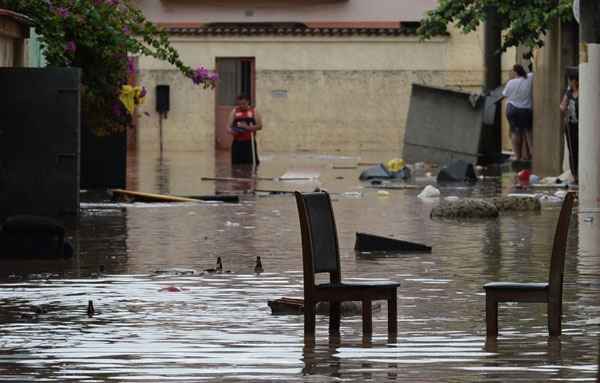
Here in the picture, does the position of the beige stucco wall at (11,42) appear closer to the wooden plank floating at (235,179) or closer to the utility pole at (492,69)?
the wooden plank floating at (235,179)

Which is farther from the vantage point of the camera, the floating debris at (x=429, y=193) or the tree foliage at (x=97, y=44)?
the floating debris at (x=429, y=193)

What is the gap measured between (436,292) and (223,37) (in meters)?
44.8

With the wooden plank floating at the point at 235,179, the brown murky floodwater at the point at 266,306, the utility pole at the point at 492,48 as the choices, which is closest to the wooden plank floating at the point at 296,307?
the brown murky floodwater at the point at 266,306

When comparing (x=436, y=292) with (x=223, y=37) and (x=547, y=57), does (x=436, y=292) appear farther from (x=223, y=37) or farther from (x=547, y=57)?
(x=223, y=37)

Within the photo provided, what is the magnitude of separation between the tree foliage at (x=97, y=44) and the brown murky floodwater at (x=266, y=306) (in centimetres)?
209

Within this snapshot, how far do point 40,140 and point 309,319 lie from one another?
35.2 feet

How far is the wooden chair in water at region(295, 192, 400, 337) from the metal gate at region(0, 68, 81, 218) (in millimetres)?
10266

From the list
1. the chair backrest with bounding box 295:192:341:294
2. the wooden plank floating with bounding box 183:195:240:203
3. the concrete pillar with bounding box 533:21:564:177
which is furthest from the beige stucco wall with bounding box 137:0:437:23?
the chair backrest with bounding box 295:192:341:294

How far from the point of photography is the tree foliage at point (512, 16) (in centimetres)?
3353

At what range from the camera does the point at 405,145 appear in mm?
39875

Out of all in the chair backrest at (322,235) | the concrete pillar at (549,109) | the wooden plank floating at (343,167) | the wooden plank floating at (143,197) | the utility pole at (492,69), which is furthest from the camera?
the wooden plank floating at (343,167)

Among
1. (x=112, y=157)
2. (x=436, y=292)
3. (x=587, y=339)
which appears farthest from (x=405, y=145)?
(x=587, y=339)

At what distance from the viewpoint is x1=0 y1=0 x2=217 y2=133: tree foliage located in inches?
888

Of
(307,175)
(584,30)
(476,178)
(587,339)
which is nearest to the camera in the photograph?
(587,339)
